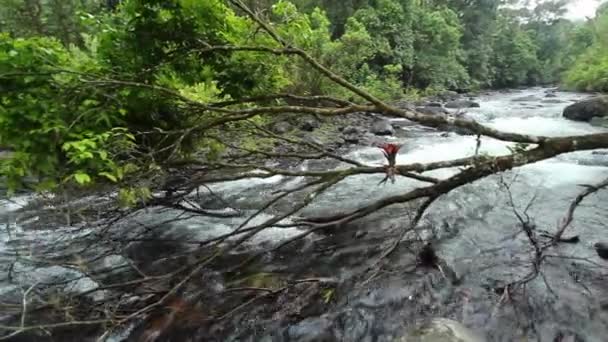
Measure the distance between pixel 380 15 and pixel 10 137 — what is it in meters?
19.6

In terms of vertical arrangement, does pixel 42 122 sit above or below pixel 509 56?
below

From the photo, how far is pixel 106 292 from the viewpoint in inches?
164

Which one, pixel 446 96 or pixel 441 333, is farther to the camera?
pixel 446 96

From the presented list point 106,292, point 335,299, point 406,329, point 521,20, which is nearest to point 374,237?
point 335,299

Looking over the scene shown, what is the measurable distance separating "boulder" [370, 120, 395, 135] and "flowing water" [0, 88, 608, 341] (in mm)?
4955

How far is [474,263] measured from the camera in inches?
169

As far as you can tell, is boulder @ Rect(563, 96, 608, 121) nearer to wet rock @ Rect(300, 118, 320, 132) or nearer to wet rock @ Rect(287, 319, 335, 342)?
wet rock @ Rect(300, 118, 320, 132)

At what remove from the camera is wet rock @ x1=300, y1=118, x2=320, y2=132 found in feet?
39.7

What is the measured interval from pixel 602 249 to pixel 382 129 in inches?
339

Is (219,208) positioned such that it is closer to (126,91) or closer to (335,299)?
(126,91)

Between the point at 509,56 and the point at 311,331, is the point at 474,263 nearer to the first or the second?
the point at 311,331

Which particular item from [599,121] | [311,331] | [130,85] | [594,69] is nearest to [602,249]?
[311,331]

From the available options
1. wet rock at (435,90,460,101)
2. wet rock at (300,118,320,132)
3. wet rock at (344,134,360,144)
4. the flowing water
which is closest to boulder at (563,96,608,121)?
the flowing water

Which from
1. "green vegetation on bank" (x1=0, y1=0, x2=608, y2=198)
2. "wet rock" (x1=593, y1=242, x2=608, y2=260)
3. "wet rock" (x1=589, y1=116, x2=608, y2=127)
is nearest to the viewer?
"green vegetation on bank" (x1=0, y1=0, x2=608, y2=198)
